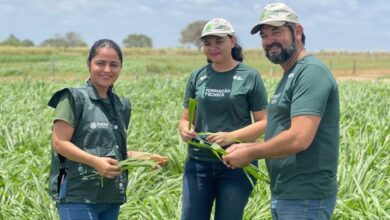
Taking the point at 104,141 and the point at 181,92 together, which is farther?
the point at 181,92

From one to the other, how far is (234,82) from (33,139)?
10.6ft

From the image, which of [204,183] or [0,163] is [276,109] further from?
[0,163]

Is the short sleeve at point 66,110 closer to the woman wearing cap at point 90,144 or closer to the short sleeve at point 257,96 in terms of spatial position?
the woman wearing cap at point 90,144

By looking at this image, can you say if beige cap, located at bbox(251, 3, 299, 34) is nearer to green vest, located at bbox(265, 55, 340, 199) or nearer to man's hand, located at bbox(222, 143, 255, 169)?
green vest, located at bbox(265, 55, 340, 199)

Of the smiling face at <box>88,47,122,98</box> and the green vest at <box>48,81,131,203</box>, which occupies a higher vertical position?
the smiling face at <box>88,47,122,98</box>

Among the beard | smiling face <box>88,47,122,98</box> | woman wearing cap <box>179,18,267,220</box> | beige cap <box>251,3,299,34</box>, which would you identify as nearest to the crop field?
woman wearing cap <box>179,18,267,220</box>

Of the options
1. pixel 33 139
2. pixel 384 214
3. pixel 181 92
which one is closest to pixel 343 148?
pixel 384 214

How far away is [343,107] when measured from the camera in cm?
773

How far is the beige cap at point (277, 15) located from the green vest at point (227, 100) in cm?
77

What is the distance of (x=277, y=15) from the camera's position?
240cm

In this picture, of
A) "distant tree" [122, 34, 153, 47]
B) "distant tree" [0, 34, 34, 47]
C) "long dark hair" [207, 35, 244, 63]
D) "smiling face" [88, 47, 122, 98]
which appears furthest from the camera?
"distant tree" [122, 34, 153, 47]

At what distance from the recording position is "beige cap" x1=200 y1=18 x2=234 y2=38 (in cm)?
315

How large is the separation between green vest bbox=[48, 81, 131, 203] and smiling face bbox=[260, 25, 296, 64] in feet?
A: 2.76

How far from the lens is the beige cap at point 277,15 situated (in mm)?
2389
